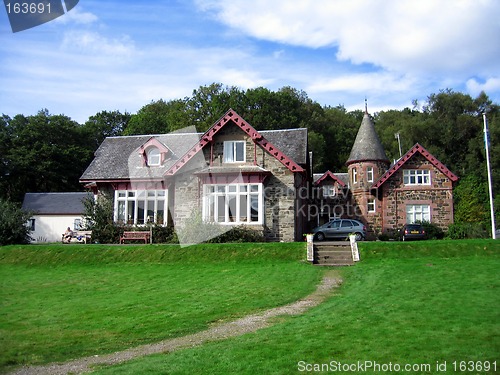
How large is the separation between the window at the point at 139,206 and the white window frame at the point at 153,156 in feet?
7.34

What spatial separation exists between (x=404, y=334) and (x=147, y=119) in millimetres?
56964

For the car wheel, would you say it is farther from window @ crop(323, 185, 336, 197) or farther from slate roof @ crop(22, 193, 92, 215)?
slate roof @ crop(22, 193, 92, 215)

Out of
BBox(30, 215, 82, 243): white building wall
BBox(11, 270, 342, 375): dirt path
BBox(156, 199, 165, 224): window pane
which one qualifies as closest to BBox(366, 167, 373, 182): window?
BBox(156, 199, 165, 224): window pane

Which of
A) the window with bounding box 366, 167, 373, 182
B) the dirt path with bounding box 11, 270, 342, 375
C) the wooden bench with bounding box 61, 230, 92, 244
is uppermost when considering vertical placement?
the window with bounding box 366, 167, 373, 182

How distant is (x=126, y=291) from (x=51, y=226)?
1219 inches

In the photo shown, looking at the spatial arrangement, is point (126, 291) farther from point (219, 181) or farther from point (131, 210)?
point (131, 210)

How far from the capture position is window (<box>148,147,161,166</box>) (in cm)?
3133

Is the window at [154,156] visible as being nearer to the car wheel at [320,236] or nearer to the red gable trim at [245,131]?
the red gable trim at [245,131]

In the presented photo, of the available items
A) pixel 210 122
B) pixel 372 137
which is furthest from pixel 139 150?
pixel 210 122

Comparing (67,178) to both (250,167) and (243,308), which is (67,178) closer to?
(250,167)

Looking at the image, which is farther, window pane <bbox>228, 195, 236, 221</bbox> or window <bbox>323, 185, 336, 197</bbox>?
window <bbox>323, 185, 336, 197</bbox>

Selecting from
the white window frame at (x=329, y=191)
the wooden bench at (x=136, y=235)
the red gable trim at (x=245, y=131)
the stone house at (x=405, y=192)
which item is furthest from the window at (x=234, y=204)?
the white window frame at (x=329, y=191)

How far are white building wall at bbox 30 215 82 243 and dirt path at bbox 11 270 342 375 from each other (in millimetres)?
34831

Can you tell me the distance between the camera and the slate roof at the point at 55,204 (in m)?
43.9
